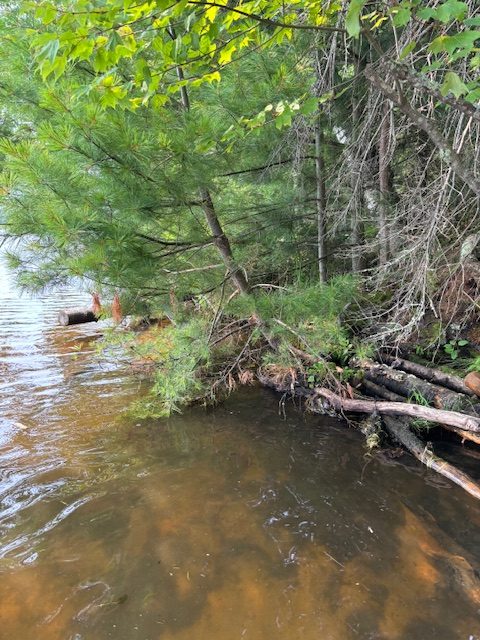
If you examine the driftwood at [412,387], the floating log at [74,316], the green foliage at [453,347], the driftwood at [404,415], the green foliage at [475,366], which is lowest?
the driftwood at [404,415]

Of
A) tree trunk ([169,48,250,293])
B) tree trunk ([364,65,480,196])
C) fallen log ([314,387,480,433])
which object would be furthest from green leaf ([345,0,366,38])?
fallen log ([314,387,480,433])

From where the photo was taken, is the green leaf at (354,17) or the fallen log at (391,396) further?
the fallen log at (391,396)

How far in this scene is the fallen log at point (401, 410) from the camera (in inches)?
123

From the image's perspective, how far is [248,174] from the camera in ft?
14.3

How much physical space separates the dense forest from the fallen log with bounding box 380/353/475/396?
21 cm

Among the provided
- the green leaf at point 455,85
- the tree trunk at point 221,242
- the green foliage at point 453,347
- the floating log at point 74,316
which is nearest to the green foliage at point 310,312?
the tree trunk at point 221,242

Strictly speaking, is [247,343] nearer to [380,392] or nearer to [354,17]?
[380,392]

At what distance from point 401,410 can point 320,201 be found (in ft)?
8.04

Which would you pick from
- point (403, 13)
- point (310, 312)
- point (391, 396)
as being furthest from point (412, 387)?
point (403, 13)

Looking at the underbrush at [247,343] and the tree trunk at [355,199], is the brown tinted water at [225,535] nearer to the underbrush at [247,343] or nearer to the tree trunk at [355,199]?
the underbrush at [247,343]

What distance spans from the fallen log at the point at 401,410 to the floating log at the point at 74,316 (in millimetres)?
5880

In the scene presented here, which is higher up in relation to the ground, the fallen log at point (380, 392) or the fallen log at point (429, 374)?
the fallen log at point (429, 374)

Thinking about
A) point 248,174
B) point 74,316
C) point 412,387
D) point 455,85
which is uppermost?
point 248,174

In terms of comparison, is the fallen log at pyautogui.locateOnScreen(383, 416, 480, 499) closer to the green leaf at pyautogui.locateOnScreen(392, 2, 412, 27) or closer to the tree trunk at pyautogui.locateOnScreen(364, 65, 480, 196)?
the tree trunk at pyautogui.locateOnScreen(364, 65, 480, 196)
